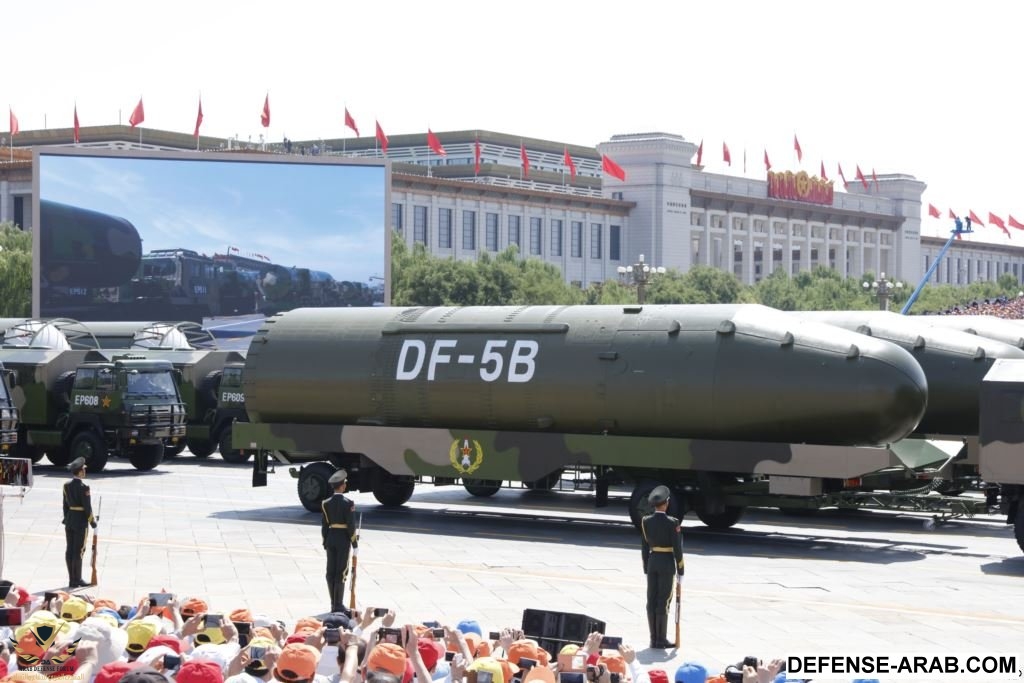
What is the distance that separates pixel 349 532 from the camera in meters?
17.2

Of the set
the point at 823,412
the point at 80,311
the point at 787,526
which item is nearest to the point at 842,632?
the point at 823,412

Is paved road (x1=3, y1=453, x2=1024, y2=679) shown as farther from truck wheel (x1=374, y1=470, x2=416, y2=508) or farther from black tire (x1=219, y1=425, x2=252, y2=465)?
black tire (x1=219, y1=425, x2=252, y2=465)

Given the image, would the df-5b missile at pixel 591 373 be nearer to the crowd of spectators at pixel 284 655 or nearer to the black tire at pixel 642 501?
the black tire at pixel 642 501

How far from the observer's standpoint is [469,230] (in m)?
118

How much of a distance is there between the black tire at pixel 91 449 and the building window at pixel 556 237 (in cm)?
8825

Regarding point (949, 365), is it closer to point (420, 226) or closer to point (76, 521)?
point (76, 521)

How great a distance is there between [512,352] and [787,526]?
5648mm

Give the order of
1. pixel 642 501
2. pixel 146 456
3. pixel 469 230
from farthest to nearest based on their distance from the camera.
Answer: pixel 469 230, pixel 146 456, pixel 642 501

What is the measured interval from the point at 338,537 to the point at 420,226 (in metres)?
97.2

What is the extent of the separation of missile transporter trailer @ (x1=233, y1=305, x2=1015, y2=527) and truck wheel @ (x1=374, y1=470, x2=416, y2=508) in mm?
41

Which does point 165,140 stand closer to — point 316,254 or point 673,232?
point 673,232

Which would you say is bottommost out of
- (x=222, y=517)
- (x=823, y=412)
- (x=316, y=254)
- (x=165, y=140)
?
(x=222, y=517)

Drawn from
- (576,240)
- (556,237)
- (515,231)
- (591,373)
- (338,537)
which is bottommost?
(338,537)

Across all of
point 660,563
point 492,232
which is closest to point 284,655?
point 660,563
